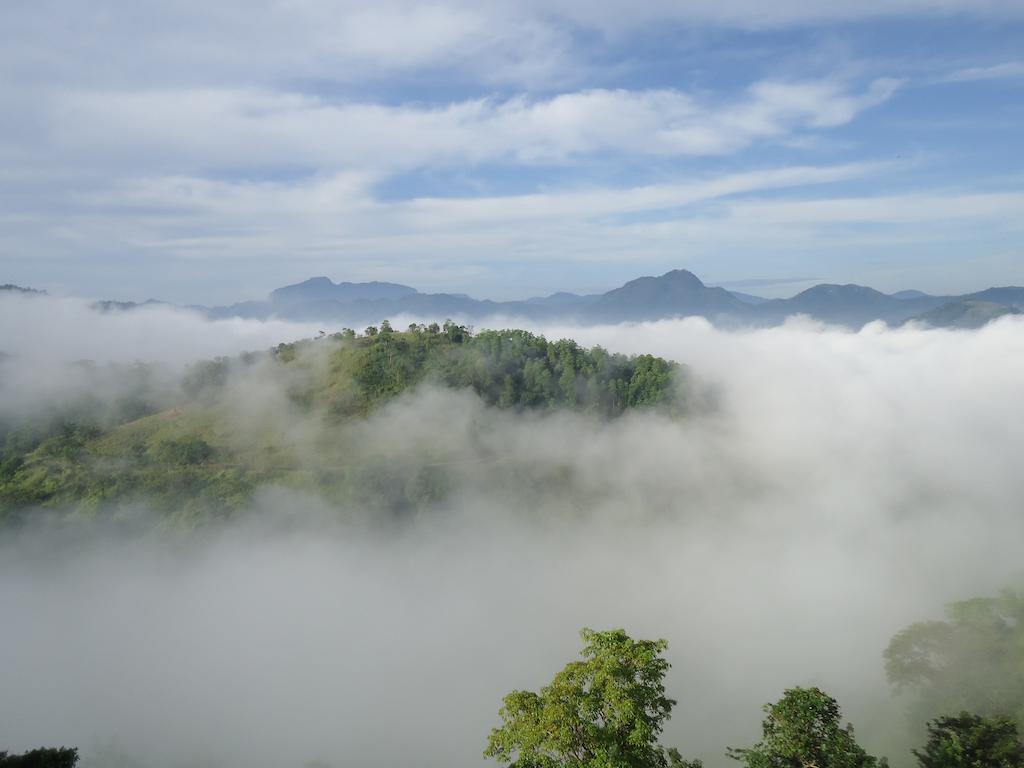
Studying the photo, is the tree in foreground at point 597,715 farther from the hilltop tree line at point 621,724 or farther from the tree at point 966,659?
the tree at point 966,659

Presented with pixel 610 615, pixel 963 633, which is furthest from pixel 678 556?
pixel 963 633

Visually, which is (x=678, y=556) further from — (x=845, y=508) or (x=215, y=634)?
(x=215, y=634)

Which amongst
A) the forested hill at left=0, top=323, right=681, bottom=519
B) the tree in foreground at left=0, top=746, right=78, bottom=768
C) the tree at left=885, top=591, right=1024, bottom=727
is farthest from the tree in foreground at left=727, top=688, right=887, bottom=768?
the forested hill at left=0, top=323, right=681, bottom=519

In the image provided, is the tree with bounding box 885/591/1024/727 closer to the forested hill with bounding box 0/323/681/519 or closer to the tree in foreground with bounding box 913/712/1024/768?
the tree in foreground with bounding box 913/712/1024/768

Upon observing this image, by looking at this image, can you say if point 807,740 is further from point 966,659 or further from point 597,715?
point 966,659

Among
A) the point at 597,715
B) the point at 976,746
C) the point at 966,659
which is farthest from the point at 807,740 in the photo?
the point at 966,659
